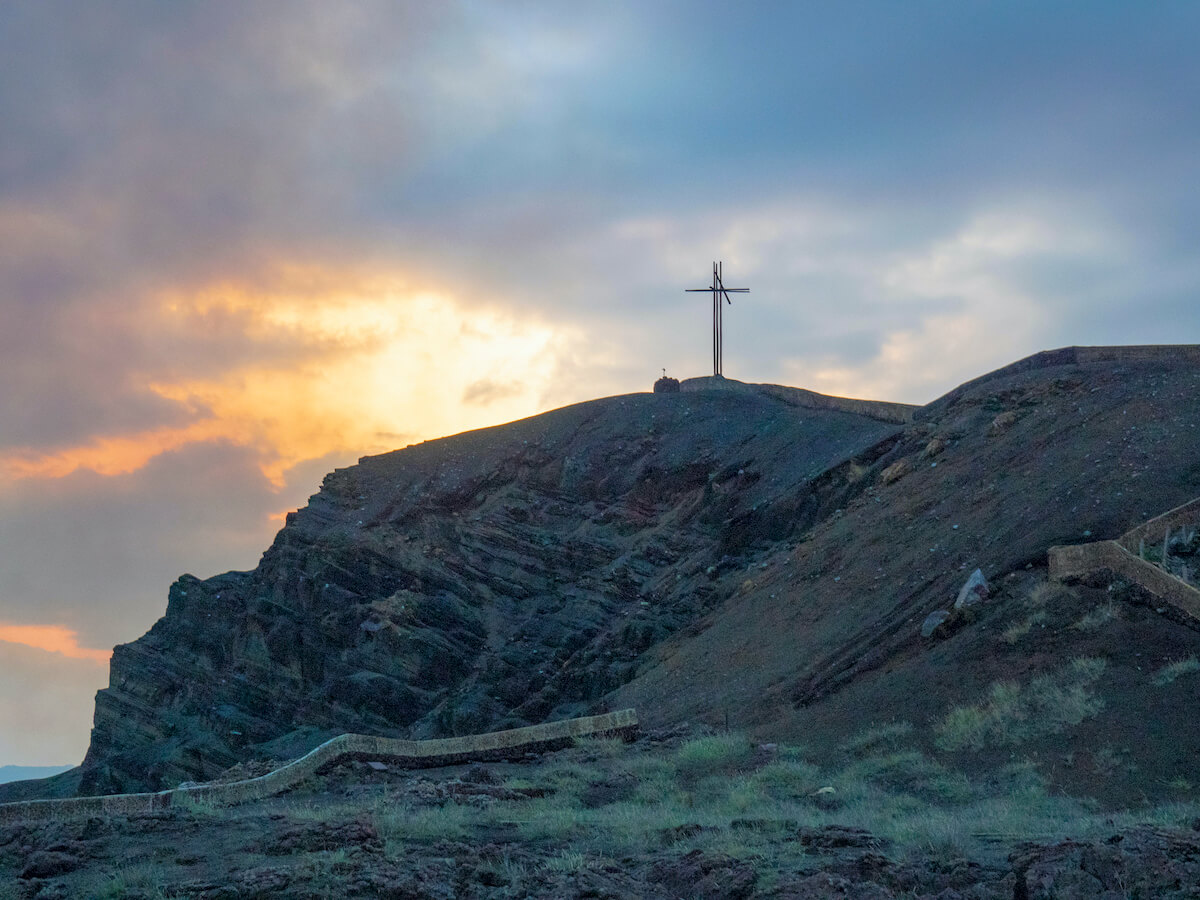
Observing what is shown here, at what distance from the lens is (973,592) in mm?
21875

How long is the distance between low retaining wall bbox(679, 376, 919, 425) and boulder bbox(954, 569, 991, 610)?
62.8 feet

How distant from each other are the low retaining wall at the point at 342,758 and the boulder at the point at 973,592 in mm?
6557

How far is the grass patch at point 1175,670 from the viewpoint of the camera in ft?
54.4

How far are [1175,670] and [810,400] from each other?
3327cm

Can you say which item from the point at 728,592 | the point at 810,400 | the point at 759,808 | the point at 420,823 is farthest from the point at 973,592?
the point at 810,400

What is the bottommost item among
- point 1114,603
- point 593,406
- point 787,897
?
point 787,897

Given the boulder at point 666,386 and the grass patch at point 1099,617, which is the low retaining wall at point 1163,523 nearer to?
the grass patch at point 1099,617

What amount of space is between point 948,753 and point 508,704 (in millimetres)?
19909

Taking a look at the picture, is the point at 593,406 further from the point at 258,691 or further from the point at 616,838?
the point at 616,838

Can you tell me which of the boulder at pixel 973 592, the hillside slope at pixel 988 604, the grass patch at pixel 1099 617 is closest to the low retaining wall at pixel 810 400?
the hillside slope at pixel 988 604

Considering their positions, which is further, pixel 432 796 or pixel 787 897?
pixel 432 796

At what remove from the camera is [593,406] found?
53.0 m

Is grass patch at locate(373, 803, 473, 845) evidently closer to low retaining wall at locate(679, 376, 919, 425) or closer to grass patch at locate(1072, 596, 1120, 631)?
grass patch at locate(1072, 596, 1120, 631)

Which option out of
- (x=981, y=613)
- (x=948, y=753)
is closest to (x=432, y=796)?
(x=948, y=753)
